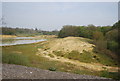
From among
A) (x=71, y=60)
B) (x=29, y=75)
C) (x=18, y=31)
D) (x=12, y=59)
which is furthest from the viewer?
(x=18, y=31)

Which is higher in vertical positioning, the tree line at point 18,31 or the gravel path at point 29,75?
the tree line at point 18,31

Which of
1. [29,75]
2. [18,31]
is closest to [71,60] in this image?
[29,75]

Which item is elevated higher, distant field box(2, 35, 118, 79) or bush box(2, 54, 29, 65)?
bush box(2, 54, 29, 65)

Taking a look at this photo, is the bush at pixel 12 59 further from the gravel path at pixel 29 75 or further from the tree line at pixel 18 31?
the tree line at pixel 18 31

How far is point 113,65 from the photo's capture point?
8094 mm

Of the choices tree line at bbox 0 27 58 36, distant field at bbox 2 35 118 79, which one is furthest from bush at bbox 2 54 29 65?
tree line at bbox 0 27 58 36

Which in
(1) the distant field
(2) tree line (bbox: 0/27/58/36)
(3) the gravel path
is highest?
(2) tree line (bbox: 0/27/58/36)

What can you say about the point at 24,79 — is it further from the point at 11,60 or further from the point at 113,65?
the point at 113,65

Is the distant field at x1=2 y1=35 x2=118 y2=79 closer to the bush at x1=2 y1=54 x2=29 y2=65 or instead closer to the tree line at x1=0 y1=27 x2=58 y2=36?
the bush at x1=2 y1=54 x2=29 y2=65

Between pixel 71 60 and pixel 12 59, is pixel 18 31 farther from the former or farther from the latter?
pixel 12 59

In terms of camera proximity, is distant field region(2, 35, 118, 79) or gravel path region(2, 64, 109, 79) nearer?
gravel path region(2, 64, 109, 79)

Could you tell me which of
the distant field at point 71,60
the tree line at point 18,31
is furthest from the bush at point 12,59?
the tree line at point 18,31

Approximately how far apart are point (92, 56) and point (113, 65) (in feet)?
8.54

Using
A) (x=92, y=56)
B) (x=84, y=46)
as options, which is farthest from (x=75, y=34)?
(x=92, y=56)
